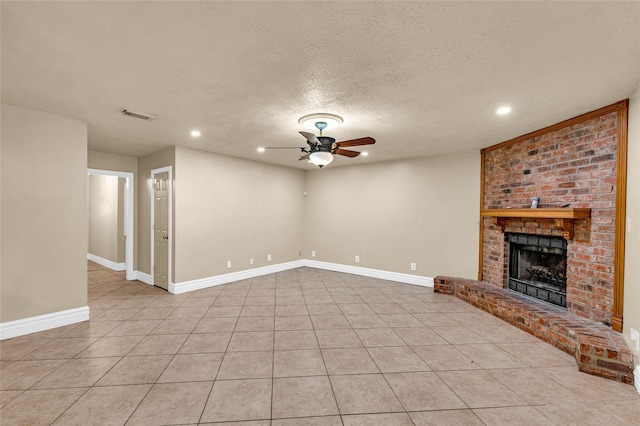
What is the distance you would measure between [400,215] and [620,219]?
3220mm

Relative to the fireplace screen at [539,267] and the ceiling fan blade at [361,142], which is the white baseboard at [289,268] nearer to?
the fireplace screen at [539,267]

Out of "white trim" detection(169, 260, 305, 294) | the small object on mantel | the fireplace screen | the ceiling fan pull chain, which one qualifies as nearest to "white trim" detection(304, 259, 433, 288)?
"white trim" detection(169, 260, 305, 294)

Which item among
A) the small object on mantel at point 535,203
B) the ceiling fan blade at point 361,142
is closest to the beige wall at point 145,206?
the ceiling fan blade at point 361,142

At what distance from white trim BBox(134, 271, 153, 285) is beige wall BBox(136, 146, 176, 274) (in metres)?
0.06

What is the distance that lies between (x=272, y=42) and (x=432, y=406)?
9.07 ft

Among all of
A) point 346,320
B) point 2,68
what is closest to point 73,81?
point 2,68

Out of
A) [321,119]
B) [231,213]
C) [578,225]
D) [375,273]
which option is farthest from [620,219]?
[231,213]

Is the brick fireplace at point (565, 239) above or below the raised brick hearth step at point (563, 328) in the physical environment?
above

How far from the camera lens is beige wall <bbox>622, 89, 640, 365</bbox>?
7.92 ft

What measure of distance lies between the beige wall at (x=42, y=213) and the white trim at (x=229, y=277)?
1.34 metres

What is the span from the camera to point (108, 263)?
6.81m

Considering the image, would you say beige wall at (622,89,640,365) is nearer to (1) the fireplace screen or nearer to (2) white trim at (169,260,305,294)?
(1) the fireplace screen

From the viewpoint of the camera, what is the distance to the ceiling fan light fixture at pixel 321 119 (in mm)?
3123

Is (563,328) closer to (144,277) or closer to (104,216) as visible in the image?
(144,277)
